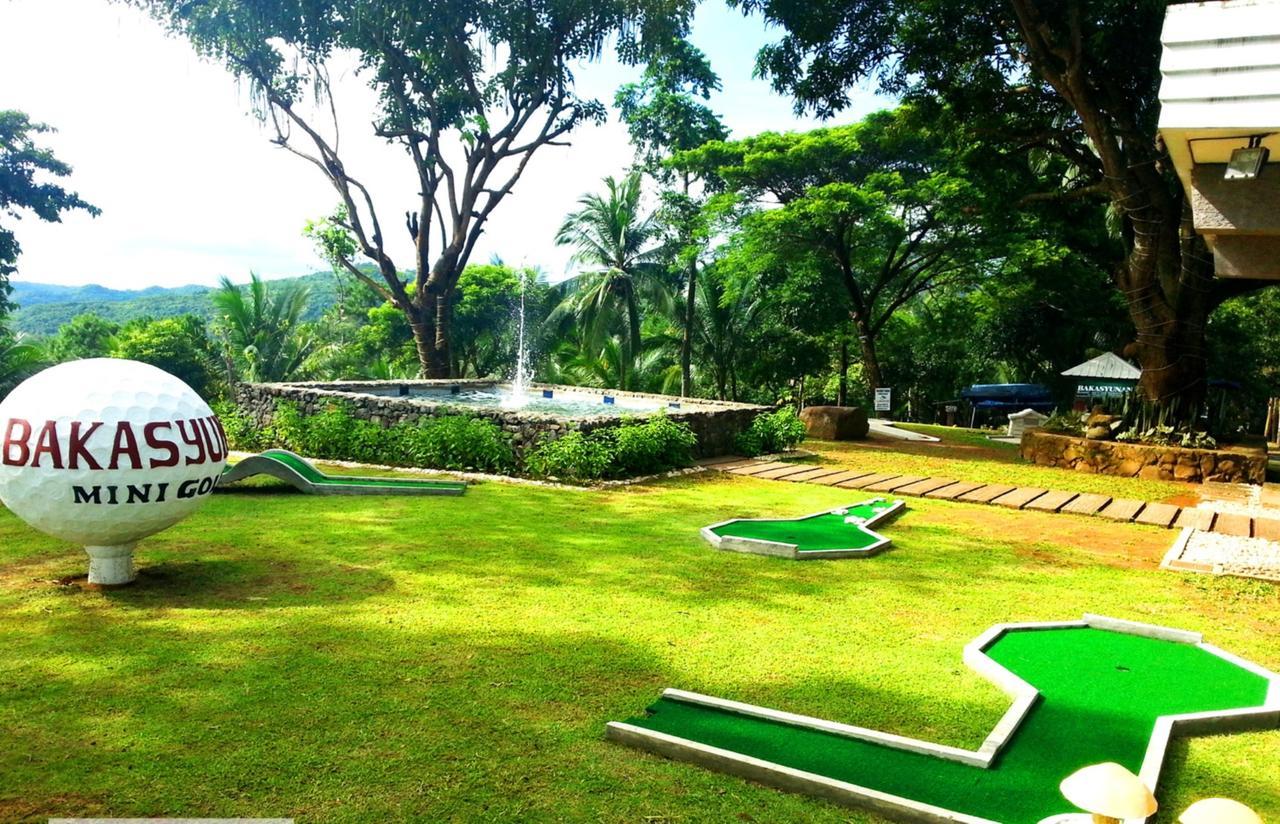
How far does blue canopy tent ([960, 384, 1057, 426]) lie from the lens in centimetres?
2825

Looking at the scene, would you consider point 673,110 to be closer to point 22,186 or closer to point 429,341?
point 429,341

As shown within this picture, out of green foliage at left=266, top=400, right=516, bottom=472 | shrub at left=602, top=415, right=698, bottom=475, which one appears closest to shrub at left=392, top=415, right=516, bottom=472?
green foliage at left=266, top=400, right=516, bottom=472

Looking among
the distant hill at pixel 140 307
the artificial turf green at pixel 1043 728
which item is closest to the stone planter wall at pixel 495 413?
the artificial turf green at pixel 1043 728

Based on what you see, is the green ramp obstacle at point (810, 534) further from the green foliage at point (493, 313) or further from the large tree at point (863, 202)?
the green foliage at point (493, 313)

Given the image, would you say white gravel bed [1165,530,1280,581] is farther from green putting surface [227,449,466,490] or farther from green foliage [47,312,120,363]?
green foliage [47,312,120,363]

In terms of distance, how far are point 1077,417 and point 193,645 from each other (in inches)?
625

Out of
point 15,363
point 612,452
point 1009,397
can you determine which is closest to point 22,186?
point 15,363

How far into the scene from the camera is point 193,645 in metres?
4.66

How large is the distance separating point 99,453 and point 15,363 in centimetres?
2193

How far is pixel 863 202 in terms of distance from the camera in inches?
719

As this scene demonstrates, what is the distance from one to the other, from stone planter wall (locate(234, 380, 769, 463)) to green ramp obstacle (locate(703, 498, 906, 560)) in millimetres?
3955

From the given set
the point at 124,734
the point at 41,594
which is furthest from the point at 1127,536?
the point at 41,594

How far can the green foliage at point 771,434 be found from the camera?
1423cm

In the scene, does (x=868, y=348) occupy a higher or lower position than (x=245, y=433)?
higher
